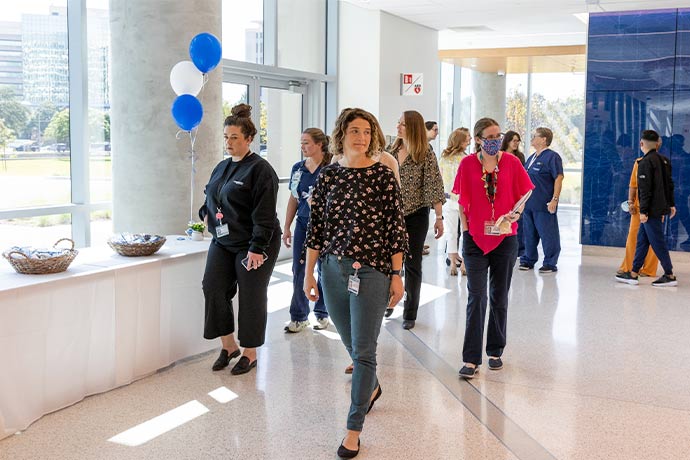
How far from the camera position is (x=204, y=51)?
18.8 ft

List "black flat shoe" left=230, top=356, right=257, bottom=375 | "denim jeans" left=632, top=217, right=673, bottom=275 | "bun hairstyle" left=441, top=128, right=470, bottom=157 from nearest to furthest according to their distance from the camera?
"black flat shoe" left=230, top=356, right=257, bottom=375 → "denim jeans" left=632, top=217, right=673, bottom=275 → "bun hairstyle" left=441, top=128, right=470, bottom=157

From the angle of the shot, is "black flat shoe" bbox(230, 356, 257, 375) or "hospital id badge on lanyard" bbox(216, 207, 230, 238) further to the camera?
"black flat shoe" bbox(230, 356, 257, 375)

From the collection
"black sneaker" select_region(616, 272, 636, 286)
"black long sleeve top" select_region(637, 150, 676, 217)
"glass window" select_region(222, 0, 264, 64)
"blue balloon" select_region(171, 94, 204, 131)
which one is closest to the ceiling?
"glass window" select_region(222, 0, 264, 64)

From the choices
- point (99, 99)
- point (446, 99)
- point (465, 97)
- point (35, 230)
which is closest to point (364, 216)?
point (35, 230)

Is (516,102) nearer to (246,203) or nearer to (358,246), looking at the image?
A: (246,203)

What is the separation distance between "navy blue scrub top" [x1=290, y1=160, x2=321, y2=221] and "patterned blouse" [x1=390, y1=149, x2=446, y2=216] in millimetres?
701

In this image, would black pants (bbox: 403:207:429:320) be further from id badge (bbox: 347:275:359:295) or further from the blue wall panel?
the blue wall panel

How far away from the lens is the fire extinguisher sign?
35.2 ft

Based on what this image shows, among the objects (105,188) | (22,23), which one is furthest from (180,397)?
(22,23)

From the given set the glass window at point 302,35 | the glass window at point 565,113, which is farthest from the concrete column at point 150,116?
the glass window at point 565,113

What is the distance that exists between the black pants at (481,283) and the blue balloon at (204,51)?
236cm

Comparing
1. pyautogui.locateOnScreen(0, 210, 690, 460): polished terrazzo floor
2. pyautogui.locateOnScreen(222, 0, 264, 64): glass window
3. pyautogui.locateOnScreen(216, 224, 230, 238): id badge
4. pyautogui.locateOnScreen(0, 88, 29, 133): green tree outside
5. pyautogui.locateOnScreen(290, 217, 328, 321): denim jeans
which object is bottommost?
pyautogui.locateOnScreen(0, 210, 690, 460): polished terrazzo floor

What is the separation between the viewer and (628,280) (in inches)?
335

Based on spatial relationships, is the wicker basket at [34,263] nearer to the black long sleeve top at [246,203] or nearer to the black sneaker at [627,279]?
the black long sleeve top at [246,203]
